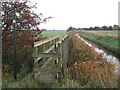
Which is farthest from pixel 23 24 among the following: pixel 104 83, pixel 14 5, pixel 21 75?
pixel 104 83

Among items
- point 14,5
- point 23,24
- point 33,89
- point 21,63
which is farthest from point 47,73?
point 14,5

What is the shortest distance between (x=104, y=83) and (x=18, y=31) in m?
4.19

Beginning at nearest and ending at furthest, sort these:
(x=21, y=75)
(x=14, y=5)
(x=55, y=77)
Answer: (x=55, y=77) → (x=21, y=75) → (x=14, y=5)

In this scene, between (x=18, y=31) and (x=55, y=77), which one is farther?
(x=18, y=31)

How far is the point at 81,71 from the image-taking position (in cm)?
620

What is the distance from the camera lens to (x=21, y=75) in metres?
6.79

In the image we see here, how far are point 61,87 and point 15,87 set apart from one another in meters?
1.19

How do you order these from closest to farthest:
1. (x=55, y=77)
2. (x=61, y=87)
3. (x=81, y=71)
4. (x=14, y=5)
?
(x=61, y=87) → (x=55, y=77) → (x=81, y=71) → (x=14, y=5)

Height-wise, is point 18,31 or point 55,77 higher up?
point 18,31

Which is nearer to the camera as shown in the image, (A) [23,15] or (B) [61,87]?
(B) [61,87]

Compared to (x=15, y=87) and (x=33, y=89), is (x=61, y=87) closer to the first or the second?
(x=33, y=89)

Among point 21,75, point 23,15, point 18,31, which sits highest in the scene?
Result: point 23,15

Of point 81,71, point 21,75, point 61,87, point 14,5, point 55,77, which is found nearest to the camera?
point 61,87

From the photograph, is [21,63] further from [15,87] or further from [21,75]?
[15,87]
